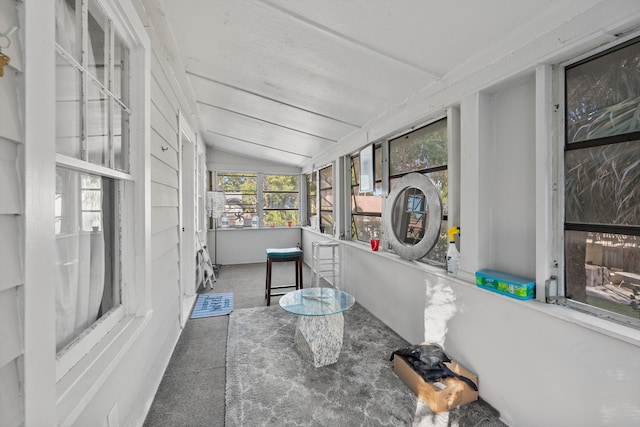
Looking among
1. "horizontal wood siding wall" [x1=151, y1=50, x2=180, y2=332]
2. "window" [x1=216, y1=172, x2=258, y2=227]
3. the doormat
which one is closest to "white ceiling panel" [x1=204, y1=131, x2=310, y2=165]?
"window" [x1=216, y1=172, x2=258, y2=227]

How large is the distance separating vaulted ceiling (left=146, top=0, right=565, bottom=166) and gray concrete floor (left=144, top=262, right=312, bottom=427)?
2584 millimetres

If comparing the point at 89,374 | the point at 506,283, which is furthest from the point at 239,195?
the point at 506,283

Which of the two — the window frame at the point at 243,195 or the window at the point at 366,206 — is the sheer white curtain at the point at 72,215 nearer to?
the window at the point at 366,206

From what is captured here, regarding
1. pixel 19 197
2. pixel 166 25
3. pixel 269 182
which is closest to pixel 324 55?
pixel 166 25

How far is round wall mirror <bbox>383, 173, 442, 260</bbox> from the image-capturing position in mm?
2420

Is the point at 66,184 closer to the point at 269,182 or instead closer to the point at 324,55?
the point at 324,55

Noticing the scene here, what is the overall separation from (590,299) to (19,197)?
235 centimetres

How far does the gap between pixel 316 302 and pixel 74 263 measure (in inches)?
75.9

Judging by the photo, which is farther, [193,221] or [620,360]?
[193,221]

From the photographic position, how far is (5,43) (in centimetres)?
66

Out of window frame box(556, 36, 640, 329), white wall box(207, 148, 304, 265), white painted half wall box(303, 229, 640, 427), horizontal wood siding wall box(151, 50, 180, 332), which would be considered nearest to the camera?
white painted half wall box(303, 229, 640, 427)

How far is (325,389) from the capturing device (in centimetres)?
204

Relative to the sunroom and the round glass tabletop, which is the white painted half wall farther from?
the round glass tabletop

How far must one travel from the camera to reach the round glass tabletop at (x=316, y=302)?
7.84ft
